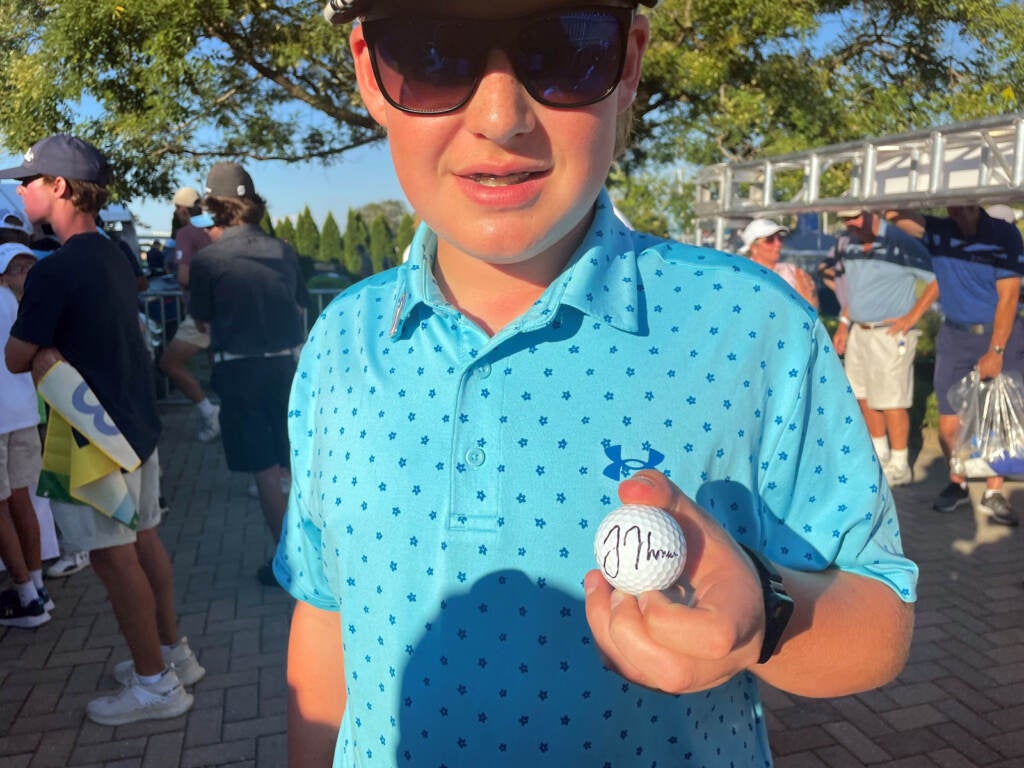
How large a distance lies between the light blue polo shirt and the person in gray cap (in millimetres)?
3969

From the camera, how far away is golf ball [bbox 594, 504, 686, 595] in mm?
926

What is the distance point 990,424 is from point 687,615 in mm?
6277

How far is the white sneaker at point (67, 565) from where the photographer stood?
17.7ft

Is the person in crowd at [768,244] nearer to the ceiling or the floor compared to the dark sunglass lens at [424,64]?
nearer to the floor

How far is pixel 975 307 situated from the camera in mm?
6211

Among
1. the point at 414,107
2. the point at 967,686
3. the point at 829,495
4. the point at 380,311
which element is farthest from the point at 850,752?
the point at 414,107

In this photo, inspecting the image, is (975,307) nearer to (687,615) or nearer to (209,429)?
(687,615)

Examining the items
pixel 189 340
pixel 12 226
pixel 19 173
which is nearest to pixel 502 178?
pixel 19 173

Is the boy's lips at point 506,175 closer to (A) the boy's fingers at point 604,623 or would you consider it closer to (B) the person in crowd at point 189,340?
(A) the boy's fingers at point 604,623

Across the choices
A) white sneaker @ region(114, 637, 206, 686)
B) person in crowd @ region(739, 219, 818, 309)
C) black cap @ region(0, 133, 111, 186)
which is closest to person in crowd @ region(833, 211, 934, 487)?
person in crowd @ region(739, 219, 818, 309)

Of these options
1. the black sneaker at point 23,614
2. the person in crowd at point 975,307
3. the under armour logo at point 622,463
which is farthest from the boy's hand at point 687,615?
the person in crowd at point 975,307

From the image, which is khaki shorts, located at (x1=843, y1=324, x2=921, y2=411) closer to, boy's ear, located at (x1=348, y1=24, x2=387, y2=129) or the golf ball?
Answer: boy's ear, located at (x1=348, y1=24, x2=387, y2=129)

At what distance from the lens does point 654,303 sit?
4.07ft

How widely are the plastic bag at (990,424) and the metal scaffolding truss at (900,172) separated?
134 centimetres
